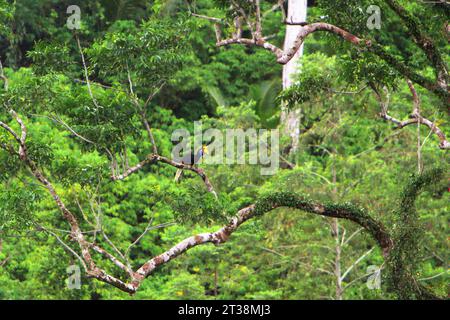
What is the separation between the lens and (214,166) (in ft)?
60.5

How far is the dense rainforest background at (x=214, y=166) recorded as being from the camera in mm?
12008

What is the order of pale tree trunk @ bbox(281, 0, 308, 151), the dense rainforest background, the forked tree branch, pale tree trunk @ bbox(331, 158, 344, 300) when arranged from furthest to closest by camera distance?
pale tree trunk @ bbox(281, 0, 308, 151), pale tree trunk @ bbox(331, 158, 344, 300), the dense rainforest background, the forked tree branch

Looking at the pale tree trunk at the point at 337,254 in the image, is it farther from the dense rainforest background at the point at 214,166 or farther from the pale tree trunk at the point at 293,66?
the pale tree trunk at the point at 293,66

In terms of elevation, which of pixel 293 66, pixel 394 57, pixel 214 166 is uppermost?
pixel 394 57

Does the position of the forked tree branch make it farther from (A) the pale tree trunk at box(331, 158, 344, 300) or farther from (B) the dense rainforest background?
(A) the pale tree trunk at box(331, 158, 344, 300)

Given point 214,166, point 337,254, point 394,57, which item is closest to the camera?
point 394,57

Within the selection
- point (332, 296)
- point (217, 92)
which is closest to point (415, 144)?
point (332, 296)

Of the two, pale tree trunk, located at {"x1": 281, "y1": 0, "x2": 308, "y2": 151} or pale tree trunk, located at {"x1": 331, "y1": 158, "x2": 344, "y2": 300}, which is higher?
pale tree trunk, located at {"x1": 281, "y1": 0, "x2": 308, "y2": 151}

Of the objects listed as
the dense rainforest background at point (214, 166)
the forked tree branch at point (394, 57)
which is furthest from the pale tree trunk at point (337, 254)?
the forked tree branch at point (394, 57)

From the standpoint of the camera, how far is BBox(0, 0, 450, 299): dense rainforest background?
39.4 ft

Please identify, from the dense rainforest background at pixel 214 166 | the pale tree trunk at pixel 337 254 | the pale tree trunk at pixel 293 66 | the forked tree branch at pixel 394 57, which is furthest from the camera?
the pale tree trunk at pixel 293 66

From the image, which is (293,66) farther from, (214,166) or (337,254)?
(337,254)

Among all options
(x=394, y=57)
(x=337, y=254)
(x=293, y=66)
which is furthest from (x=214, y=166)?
(x=394, y=57)

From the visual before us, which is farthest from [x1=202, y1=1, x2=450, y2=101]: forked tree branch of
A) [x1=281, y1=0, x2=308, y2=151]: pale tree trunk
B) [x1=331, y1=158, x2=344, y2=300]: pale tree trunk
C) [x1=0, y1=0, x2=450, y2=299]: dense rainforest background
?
[x1=281, y1=0, x2=308, y2=151]: pale tree trunk
